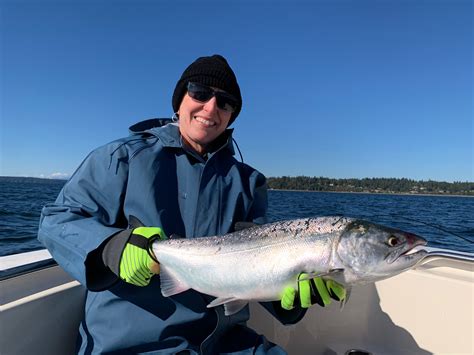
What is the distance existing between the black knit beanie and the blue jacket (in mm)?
389

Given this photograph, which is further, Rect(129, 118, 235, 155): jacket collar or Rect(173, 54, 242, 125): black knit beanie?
Rect(173, 54, 242, 125): black knit beanie

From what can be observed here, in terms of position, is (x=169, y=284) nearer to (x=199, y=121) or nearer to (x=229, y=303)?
(x=229, y=303)

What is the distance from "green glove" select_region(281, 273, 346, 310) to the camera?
271 cm

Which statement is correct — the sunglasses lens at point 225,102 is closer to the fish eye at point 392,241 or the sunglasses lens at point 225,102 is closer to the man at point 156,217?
the man at point 156,217

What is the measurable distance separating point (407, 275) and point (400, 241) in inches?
77.0

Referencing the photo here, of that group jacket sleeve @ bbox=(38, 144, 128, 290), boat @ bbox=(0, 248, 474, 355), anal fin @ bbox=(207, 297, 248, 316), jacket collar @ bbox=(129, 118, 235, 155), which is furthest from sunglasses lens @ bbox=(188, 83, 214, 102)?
boat @ bbox=(0, 248, 474, 355)

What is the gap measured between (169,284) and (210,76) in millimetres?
1778

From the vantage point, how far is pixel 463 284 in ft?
13.2

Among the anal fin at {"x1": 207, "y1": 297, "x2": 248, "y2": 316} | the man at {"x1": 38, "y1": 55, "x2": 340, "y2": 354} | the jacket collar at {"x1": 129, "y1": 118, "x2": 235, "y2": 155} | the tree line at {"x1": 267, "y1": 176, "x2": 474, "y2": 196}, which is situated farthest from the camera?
the tree line at {"x1": 267, "y1": 176, "x2": 474, "y2": 196}

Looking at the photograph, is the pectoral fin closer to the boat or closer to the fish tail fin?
the fish tail fin

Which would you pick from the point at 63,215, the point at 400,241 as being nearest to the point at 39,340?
the point at 63,215

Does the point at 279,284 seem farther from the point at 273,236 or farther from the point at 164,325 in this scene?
the point at 164,325

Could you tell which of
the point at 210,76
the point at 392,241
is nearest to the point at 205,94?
the point at 210,76

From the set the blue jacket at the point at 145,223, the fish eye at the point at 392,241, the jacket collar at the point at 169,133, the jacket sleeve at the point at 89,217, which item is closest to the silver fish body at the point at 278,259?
the fish eye at the point at 392,241
